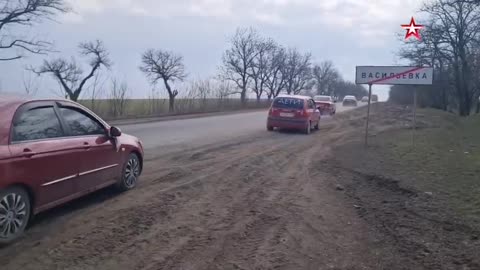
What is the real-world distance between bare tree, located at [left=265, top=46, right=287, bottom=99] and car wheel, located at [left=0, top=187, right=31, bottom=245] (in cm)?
6785

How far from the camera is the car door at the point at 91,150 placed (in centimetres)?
611

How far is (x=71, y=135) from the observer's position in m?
6.04

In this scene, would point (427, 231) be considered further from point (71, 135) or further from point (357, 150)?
point (357, 150)

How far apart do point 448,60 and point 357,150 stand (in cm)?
3517

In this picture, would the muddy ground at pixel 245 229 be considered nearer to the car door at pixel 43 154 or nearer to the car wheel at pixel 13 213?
the car wheel at pixel 13 213

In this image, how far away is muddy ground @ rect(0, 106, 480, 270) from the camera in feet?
14.6

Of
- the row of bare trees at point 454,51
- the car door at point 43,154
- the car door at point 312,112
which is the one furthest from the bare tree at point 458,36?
the car door at point 43,154

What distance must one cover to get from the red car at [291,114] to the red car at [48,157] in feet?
44.0

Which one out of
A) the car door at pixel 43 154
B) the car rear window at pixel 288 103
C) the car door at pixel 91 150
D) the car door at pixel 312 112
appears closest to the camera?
the car door at pixel 43 154

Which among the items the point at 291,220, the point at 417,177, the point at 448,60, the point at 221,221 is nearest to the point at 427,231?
the point at 291,220

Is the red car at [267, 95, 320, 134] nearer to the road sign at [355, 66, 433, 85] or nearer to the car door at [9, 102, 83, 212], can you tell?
the road sign at [355, 66, 433, 85]

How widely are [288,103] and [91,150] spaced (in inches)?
580

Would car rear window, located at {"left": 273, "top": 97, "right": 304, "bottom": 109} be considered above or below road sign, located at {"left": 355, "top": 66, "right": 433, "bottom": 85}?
below

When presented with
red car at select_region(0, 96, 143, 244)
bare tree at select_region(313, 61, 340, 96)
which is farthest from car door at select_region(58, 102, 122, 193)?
bare tree at select_region(313, 61, 340, 96)
